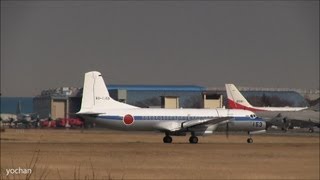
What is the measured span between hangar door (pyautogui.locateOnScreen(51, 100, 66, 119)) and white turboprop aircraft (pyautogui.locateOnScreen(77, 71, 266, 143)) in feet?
97.7

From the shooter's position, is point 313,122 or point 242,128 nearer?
point 242,128

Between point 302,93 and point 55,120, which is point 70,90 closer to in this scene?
point 55,120

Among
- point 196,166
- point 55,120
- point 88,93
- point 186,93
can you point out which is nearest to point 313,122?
point 186,93

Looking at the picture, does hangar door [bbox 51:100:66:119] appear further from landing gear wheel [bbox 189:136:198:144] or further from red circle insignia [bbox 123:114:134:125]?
landing gear wheel [bbox 189:136:198:144]

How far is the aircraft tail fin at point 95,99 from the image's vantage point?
198 feet

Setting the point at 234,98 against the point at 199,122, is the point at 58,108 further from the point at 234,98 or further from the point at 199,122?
the point at 199,122

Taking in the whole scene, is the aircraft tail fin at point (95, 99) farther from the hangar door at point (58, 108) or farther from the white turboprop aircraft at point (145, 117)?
the hangar door at point (58, 108)

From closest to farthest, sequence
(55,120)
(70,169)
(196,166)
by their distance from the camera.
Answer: (70,169) → (196,166) → (55,120)

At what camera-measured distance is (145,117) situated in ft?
198

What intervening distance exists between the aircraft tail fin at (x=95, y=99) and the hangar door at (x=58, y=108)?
2874cm

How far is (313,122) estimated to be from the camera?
295ft

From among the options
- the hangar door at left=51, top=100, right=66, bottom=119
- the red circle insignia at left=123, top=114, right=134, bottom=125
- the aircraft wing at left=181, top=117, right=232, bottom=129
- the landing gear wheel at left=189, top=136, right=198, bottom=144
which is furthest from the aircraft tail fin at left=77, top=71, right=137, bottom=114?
the hangar door at left=51, top=100, right=66, bottom=119

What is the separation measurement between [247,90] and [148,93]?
21.1 m

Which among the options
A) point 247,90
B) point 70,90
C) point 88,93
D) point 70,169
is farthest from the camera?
point 247,90
